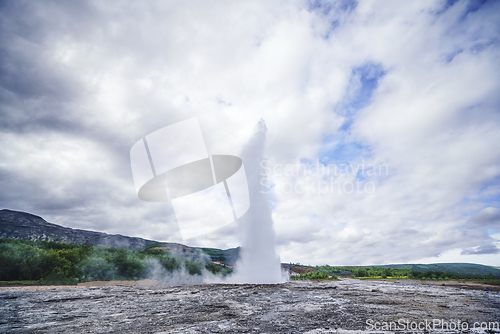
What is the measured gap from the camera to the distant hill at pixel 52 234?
107125 mm

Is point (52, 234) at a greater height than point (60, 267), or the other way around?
point (52, 234)

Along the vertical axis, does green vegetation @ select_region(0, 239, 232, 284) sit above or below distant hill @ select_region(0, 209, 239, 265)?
below

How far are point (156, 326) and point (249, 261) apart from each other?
18083 millimetres

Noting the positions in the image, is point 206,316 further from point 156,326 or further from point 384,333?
point 384,333

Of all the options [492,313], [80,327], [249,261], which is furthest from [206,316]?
[249,261]

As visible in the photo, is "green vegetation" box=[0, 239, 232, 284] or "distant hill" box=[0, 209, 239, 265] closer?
"green vegetation" box=[0, 239, 232, 284]

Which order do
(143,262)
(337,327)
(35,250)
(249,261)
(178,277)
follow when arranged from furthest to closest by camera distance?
(143,262) < (178,277) < (35,250) < (249,261) < (337,327)

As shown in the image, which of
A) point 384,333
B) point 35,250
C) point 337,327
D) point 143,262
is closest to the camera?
point 384,333

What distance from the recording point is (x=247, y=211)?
25859 millimetres

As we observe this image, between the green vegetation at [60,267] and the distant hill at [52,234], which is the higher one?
the distant hill at [52,234]

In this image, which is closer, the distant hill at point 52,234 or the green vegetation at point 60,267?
the green vegetation at point 60,267

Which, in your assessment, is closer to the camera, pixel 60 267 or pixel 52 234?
pixel 60 267

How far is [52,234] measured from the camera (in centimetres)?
12212

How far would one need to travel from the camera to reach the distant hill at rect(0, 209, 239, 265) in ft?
351
